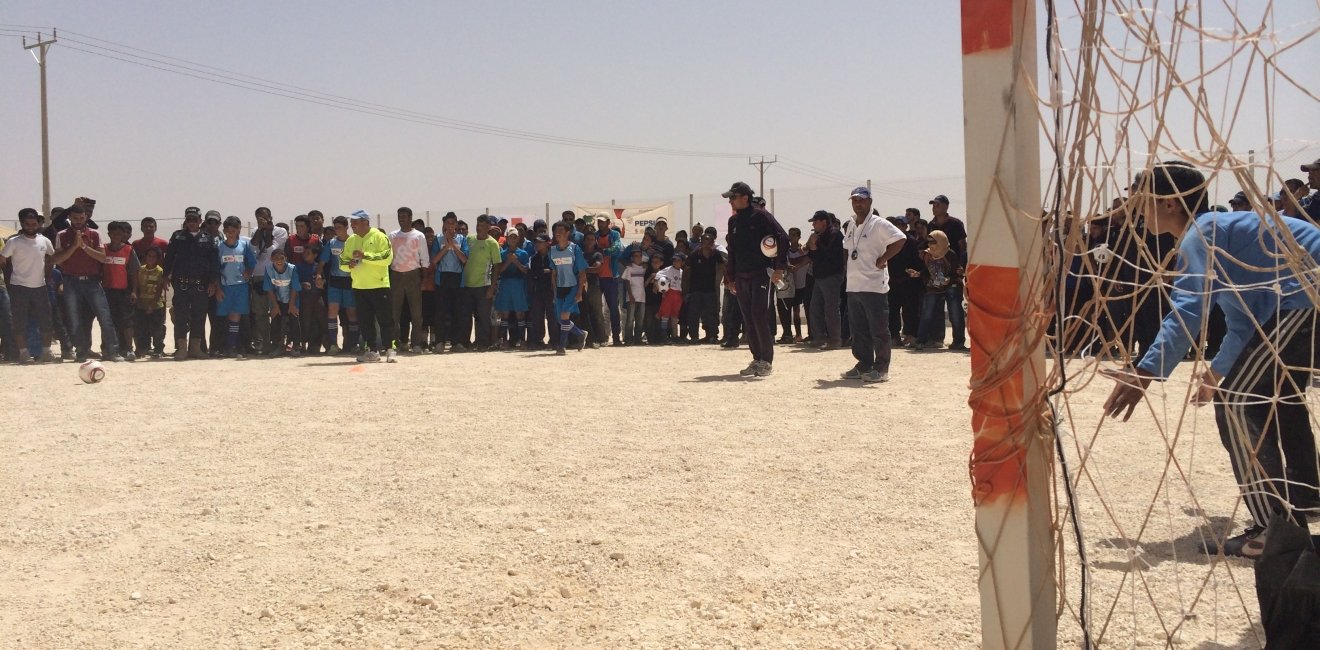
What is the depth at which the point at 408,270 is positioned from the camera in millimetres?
12602

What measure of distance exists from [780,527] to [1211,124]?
2511 mm

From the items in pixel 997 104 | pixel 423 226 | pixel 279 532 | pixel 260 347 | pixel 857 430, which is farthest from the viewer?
pixel 423 226

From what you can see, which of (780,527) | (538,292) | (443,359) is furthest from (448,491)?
(538,292)

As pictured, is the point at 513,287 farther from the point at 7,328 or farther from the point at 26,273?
the point at 7,328

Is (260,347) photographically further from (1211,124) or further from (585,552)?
(1211,124)

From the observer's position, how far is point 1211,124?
2.45m

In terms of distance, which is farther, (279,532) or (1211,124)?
(279,532)

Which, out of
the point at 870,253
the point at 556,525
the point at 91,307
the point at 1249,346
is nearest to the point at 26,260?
the point at 91,307

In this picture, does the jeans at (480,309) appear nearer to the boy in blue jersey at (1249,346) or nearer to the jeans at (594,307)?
the jeans at (594,307)

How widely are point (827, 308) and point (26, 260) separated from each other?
30.9 feet

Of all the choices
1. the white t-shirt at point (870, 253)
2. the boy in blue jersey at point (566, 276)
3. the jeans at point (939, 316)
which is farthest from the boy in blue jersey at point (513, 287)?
the white t-shirt at point (870, 253)

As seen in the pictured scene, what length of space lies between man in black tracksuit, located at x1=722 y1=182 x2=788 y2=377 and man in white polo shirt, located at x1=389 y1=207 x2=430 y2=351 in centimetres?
474

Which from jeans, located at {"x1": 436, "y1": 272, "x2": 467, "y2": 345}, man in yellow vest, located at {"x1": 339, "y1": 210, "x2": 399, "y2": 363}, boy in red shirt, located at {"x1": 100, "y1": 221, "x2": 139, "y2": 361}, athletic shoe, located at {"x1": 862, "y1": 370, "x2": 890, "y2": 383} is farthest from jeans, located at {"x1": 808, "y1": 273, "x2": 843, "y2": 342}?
boy in red shirt, located at {"x1": 100, "y1": 221, "x2": 139, "y2": 361}

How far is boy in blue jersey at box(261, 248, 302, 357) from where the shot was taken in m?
12.7
